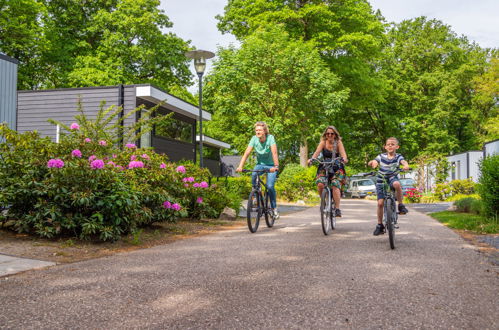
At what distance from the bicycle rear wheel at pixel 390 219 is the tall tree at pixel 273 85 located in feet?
53.1

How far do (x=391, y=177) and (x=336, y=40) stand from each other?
22.5 metres

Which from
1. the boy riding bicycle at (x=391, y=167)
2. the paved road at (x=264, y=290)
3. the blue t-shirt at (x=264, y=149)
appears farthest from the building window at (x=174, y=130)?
the paved road at (x=264, y=290)

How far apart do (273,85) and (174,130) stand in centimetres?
619

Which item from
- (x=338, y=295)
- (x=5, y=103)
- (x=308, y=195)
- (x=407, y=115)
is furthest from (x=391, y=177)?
(x=407, y=115)

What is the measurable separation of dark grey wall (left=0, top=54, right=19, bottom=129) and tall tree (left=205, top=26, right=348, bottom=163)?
11289mm

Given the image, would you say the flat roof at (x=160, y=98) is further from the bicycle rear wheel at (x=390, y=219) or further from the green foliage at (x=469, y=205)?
the bicycle rear wheel at (x=390, y=219)

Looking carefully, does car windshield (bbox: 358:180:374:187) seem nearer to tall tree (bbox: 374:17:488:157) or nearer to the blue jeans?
tall tree (bbox: 374:17:488:157)

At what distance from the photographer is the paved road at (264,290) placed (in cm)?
295

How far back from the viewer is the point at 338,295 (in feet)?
11.5

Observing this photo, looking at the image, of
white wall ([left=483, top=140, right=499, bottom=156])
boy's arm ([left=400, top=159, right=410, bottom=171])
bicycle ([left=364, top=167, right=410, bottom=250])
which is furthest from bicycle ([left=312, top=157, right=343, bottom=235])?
white wall ([left=483, top=140, right=499, bottom=156])

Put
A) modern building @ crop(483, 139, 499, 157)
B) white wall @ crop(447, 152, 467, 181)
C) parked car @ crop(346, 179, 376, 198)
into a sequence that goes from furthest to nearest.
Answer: parked car @ crop(346, 179, 376, 198) → white wall @ crop(447, 152, 467, 181) → modern building @ crop(483, 139, 499, 157)

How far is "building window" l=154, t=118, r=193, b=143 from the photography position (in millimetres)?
18719

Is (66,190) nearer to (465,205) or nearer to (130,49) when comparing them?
(465,205)

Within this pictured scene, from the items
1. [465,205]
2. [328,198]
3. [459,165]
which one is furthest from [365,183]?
[328,198]
